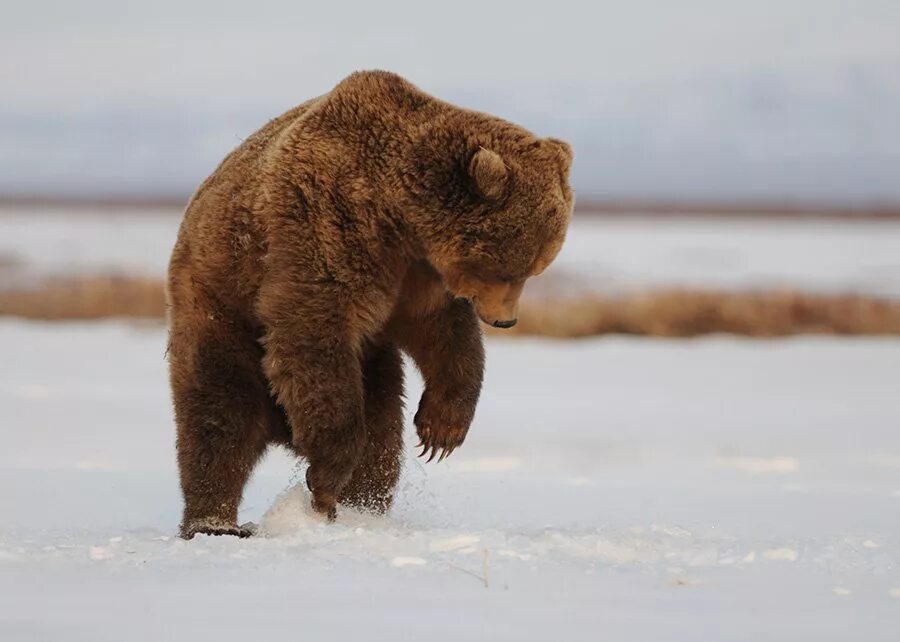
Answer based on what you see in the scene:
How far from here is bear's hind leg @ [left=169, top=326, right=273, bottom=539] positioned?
20.4ft

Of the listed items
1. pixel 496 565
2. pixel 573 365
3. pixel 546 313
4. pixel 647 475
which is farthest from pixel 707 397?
pixel 496 565

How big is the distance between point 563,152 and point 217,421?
1.94 metres

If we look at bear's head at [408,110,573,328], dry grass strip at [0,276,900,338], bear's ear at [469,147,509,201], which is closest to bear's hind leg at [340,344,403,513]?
bear's head at [408,110,573,328]

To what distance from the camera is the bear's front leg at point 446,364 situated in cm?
636

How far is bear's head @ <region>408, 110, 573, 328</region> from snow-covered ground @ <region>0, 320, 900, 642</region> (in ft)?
3.55

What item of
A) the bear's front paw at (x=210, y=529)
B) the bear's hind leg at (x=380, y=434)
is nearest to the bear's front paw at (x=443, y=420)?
the bear's hind leg at (x=380, y=434)

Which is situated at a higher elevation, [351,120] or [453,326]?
[351,120]

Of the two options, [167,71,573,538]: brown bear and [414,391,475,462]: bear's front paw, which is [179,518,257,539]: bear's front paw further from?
[414,391,475,462]: bear's front paw

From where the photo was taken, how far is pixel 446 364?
20.9 ft

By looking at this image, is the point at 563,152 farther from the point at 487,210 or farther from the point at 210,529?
the point at 210,529

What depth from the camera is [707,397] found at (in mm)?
11656

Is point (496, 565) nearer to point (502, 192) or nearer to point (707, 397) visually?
point (502, 192)

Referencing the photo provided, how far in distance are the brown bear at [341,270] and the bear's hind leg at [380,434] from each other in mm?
191

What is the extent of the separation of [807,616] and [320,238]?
8.18ft
